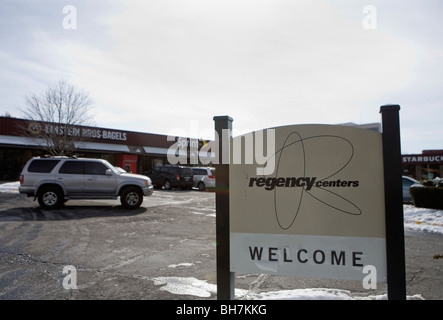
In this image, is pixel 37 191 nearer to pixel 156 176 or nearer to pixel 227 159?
pixel 227 159

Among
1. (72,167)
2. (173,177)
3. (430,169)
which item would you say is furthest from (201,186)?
(430,169)

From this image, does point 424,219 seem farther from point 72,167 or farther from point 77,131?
point 77,131

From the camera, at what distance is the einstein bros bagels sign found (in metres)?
2.69

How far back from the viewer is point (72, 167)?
12703mm

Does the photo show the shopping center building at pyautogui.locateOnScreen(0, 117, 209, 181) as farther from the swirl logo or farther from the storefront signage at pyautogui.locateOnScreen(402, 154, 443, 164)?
the storefront signage at pyautogui.locateOnScreen(402, 154, 443, 164)

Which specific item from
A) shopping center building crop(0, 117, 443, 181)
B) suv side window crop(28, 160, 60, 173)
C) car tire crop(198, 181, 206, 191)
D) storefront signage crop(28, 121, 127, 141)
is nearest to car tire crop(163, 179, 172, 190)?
car tire crop(198, 181, 206, 191)

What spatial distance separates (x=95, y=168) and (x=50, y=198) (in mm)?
1942

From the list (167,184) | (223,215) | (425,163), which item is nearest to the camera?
(223,215)

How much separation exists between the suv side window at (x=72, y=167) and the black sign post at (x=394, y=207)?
12.2 meters

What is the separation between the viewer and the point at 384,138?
8.64 feet

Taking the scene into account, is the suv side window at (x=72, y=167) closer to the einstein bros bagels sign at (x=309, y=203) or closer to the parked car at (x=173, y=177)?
the einstein bros bagels sign at (x=309, y=203)

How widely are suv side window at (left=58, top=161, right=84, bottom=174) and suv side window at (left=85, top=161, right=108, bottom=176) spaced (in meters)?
0.22

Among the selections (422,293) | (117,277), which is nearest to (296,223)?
(422,293)
